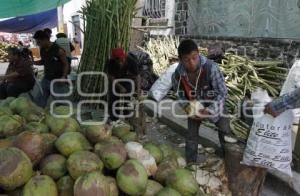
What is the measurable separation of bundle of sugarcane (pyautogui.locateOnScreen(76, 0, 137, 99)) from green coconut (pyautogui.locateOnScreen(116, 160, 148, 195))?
16.4 ft

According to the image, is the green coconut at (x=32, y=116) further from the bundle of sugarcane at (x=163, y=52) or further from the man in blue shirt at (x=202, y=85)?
the bundle of sugarcane at (x=163, y=52)

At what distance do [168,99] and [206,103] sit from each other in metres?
4.06

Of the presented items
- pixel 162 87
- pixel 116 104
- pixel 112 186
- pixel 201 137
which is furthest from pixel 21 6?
pixel 112 186

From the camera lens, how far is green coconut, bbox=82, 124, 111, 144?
2.22 metres

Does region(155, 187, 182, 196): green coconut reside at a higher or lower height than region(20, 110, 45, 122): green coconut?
lower

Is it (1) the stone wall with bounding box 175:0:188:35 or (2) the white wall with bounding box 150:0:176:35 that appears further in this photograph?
(2) the white wall with bounding box 150:0:176:35

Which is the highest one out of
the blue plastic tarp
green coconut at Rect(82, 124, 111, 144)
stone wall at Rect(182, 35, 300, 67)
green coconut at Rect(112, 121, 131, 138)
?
the blue plastic tarp

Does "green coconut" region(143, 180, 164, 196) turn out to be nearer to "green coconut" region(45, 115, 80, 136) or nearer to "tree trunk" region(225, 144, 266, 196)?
"green coconut" region(45, 115, 80, 136)

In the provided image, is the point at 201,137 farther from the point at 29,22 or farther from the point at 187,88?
the point at 29,22

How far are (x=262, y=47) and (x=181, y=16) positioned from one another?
3.58 metres

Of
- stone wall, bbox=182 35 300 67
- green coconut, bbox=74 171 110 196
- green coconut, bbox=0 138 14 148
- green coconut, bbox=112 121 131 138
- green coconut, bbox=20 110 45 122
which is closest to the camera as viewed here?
green coconut, bbox=74 171 110 196

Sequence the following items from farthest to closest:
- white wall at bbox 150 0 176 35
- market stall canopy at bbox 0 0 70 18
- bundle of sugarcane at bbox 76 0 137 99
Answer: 1. white wall at bbox 150 0 176 35
2. bundle of sugarcane at bbox 76 0 137 99
3. market stall canopy at bbox 0 0 70 18

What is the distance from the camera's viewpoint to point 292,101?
9.09ft

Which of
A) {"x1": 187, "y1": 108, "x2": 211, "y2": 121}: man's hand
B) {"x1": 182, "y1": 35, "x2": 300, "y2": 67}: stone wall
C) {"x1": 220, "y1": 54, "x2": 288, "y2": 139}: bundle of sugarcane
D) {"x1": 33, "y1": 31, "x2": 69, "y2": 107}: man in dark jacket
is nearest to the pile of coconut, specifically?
{"x1": 187, "y1": 108, "x2": 211, "y2": 121}: man's hand
